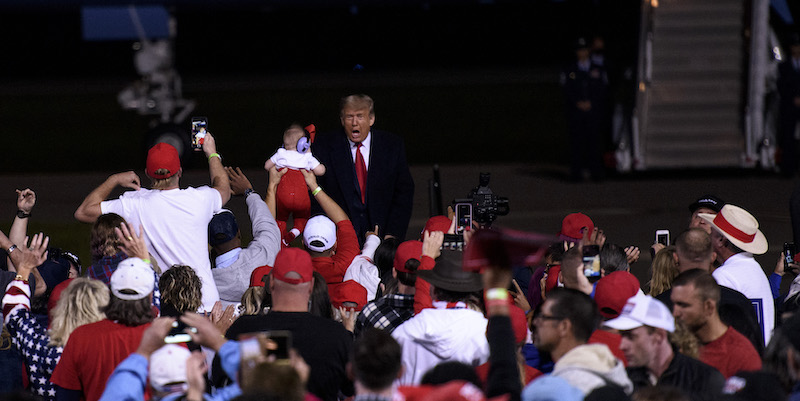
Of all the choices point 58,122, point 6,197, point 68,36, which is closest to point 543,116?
point 58,122

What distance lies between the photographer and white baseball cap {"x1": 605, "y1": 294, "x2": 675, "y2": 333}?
4125mm

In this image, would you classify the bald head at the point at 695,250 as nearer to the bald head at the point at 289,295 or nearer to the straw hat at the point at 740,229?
the straw hat at the point at 740,229

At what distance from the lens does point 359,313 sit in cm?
516

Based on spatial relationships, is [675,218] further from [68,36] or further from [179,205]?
[68,36]

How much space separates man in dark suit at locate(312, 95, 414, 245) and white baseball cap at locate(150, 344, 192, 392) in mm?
4444

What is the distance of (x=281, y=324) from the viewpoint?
4.40 m

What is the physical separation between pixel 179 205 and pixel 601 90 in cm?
979

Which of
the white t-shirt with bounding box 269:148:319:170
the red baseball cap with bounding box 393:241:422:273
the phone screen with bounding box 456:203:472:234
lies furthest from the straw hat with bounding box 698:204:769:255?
the white t-shirt with bounding box 269:148:319:170

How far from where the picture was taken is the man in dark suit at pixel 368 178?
26.4 feet

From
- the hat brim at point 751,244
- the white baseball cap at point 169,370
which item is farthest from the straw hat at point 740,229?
the white baseball cap at point 169,370

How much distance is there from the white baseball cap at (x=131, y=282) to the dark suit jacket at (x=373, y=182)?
3.74 meters

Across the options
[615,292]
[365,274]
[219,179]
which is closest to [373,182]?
[219,179]

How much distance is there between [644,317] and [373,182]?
415 centimetres

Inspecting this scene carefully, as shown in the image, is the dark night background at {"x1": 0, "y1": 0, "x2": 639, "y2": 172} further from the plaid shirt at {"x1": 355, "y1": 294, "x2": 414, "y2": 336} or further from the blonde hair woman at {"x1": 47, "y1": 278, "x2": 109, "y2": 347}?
the blonde hair woman at {"x1": 47, "y1": 278, "x2": 109, "y2": 347}
